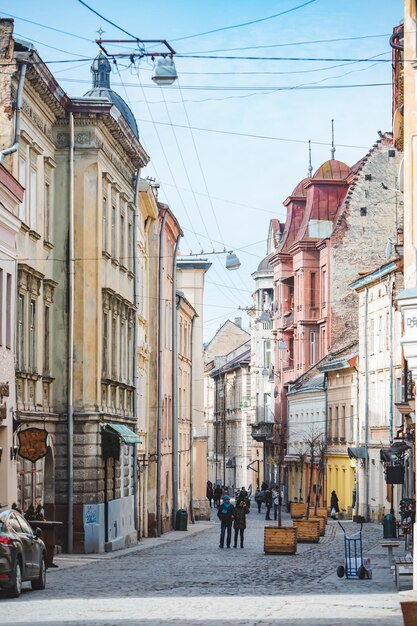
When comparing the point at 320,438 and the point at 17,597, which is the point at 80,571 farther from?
the point at 320,438

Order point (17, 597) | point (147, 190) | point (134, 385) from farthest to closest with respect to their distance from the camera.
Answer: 1. point (147, 190)
2. point (134, 385)
3. point (17, 597)

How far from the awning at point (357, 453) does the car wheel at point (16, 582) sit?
45.9m

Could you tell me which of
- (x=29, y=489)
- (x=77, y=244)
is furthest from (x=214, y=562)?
(x=77, y=244)

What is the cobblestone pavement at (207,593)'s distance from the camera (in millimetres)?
18062

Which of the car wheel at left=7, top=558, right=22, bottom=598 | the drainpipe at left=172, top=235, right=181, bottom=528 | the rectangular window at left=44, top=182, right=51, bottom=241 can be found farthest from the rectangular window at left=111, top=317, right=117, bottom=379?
the car wheel at left=7, top=558, right=22, bottom=598

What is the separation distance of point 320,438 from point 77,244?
142ft

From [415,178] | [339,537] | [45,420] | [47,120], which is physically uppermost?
[47,120]

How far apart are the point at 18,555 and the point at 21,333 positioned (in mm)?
12628

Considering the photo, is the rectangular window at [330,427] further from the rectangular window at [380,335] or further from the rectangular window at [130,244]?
the rectangular window at [130,244]

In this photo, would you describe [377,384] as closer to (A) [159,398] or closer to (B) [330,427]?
(B) [330,427]

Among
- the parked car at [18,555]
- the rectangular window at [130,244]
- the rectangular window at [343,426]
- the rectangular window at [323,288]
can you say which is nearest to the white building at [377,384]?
the rectangular window at [343,426]

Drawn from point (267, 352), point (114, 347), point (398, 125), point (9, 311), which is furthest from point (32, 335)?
point (267, 352)

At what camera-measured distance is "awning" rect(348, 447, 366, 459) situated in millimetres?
66500

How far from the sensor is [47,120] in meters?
36.5
